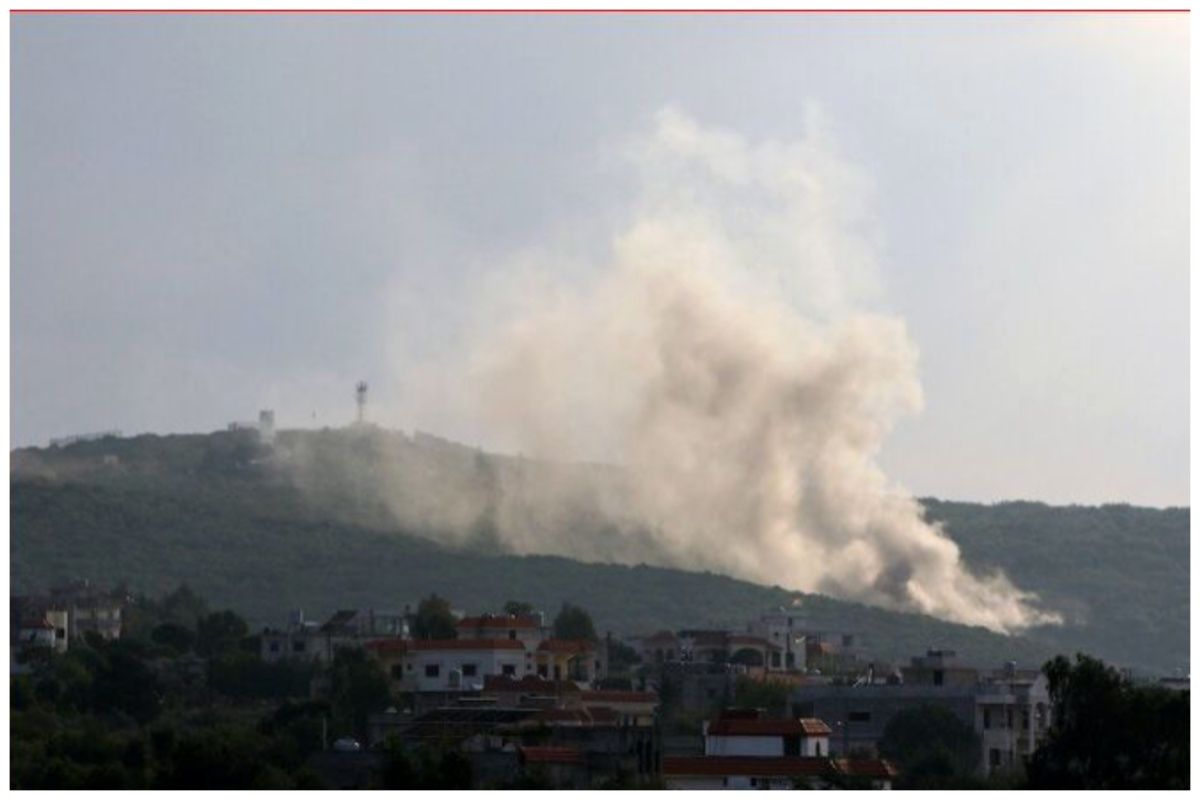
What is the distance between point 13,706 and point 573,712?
474 inches

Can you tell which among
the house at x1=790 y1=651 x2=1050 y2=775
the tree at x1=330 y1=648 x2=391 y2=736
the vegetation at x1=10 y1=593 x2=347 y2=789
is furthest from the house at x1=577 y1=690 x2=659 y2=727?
the vegetation at x1=10 y1=593 x2=347 y2=789

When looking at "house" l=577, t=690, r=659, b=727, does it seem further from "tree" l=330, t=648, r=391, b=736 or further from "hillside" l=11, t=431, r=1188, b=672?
"hillside" l=11, t=431, r=1188, b=672

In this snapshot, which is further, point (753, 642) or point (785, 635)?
point (785, 635)

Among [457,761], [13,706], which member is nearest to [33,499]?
[13,706]

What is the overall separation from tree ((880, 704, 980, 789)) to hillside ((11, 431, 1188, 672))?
131 ft

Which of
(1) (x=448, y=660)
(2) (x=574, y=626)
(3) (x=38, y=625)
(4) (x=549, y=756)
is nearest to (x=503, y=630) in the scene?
(1) (x=448, y=660)

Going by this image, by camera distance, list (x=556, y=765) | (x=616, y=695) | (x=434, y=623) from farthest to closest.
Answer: (x=434, y=623), (x=616, y=695), (x=556, y=765)

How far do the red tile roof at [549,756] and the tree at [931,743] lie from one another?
6.51 m

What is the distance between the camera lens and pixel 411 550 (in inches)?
5197

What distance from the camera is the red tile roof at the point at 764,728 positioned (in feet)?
193

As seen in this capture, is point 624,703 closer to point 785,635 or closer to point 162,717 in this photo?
point 162,717

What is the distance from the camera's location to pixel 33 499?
455ft

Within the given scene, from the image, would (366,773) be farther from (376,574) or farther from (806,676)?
(376,574)

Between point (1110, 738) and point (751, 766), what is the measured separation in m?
6.02
